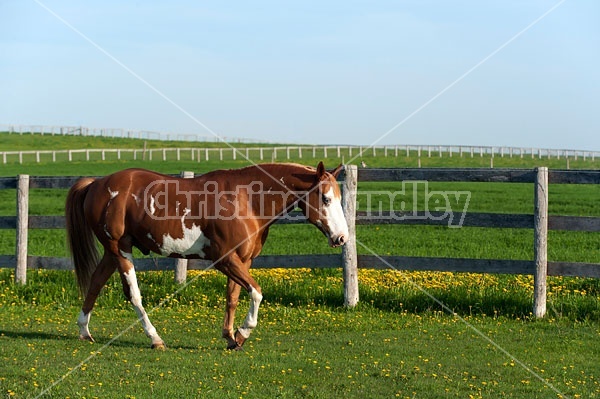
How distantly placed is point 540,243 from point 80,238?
6.27m

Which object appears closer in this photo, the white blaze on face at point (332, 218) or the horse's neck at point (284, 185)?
the white blaze on face at point (332, 218)

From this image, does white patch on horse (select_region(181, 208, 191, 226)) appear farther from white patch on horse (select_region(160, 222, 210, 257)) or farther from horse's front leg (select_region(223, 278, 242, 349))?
horse's front leg (select_region(223, 278, 242, 349))

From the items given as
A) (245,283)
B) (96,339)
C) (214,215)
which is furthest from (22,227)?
(245,283)

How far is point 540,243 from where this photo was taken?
1157 cm

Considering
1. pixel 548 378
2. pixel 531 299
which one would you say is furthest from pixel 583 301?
pixel 548 378

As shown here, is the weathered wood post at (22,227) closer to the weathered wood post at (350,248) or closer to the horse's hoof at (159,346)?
the horse's hoof at (159,346)

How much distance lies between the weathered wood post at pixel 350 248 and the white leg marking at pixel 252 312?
3.21m

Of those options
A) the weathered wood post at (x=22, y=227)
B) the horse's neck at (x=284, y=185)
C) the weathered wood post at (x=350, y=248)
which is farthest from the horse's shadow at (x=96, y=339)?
the weathered wood post at (x=22, y=227)

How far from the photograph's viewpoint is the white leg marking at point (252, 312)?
9.05 metres

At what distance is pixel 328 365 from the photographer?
8516mm

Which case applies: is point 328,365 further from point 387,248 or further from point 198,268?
point 387,248

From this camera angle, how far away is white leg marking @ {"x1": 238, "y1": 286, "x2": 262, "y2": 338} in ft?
29.7

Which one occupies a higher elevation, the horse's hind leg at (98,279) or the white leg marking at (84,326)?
the horse's hind leg at (98,279)

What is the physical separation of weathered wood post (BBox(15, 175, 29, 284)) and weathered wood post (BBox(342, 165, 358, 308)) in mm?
5455
